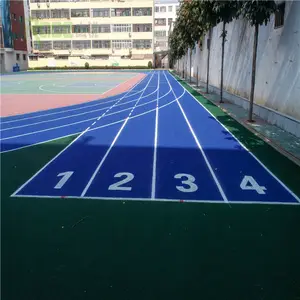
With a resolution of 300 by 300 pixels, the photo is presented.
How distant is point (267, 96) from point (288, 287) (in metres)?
11.6

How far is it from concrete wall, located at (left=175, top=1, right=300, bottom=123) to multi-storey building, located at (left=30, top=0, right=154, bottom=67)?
61806 mm

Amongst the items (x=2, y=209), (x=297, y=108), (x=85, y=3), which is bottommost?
(x=2, y=209)

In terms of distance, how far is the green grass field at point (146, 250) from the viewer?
3982 millimetres

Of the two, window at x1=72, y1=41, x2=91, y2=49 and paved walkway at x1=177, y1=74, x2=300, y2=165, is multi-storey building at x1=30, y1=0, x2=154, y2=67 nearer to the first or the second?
window at x1=72, y1=41, x2=91, y2=49

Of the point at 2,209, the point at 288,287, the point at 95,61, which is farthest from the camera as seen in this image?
the point at 95,61

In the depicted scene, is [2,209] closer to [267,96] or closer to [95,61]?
[267,96]

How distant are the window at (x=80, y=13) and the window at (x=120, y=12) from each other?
6.12 m

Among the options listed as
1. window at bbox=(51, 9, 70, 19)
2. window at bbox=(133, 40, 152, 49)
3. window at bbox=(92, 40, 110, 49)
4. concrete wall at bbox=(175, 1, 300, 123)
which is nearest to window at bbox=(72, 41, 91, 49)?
window at bbox=(92, 40, 110, 49)

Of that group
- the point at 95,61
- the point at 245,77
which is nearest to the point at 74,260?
the point at 245,77

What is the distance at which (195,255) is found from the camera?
466cm

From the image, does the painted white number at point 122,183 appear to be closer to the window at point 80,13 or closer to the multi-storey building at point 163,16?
the window at point 80,13

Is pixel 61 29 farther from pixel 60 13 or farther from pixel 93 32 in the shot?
pixel 93 32

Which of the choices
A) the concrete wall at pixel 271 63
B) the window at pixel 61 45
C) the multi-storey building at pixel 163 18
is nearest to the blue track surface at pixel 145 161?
the concrete wall at pixel 271 63

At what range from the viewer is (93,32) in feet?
273
